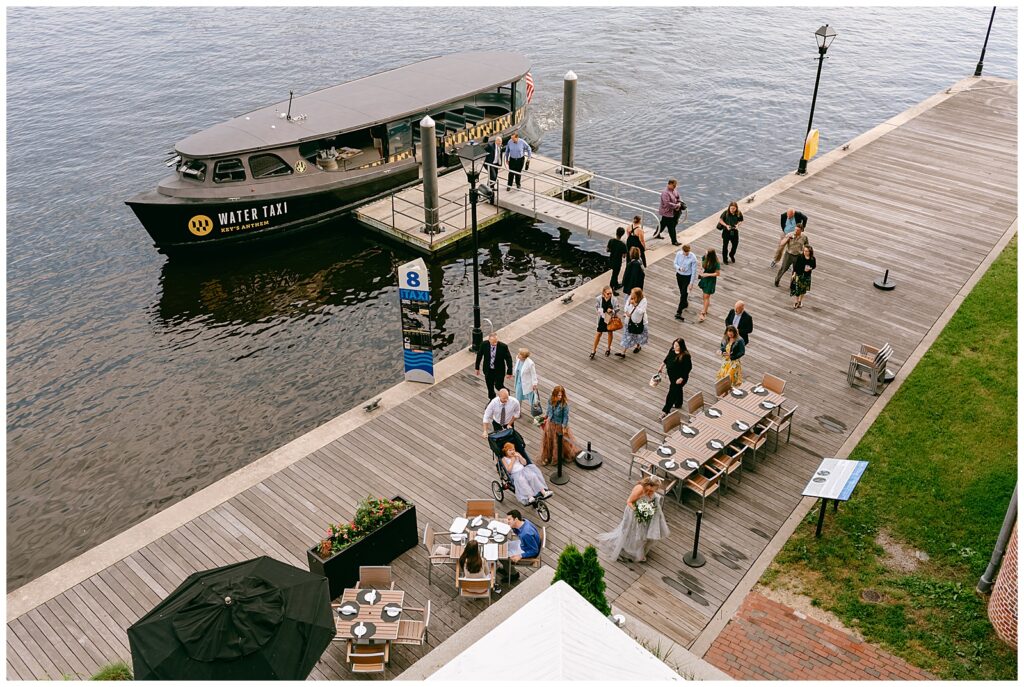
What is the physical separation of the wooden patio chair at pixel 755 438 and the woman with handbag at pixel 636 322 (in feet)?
11.9

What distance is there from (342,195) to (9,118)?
768 inches

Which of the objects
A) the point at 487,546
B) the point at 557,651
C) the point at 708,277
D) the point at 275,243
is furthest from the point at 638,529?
the point at 275,243

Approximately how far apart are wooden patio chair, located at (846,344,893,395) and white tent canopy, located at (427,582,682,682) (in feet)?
34.6

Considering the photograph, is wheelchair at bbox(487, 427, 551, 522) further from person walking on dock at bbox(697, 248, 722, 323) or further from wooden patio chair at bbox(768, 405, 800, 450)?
person walking on dock at bbox(697, 248, 722, 323)

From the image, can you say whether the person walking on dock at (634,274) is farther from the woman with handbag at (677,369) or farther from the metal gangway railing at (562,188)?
the metal gangway railing at (562,188)

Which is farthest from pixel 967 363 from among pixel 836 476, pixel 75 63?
pixel 75 63

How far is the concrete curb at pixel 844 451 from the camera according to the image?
1205 cm

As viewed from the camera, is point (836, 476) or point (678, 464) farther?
point (678, 464)

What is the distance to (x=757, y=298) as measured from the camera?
20734 millimetres

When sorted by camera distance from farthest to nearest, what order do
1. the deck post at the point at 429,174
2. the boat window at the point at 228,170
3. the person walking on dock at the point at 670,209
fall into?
the boat window at the point at 228,170
the deck post at the point at 429,174
the person walking on dock at the point at 670,209

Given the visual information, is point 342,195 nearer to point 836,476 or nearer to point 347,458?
point 347,458

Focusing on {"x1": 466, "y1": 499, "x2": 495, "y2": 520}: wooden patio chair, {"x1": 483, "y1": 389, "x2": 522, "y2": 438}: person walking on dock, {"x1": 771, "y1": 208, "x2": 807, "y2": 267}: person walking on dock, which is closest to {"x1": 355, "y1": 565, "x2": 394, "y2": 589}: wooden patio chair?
{"x1": 466, "y1": 499, "x2": 495, "y2": 520}: wooden patio chair

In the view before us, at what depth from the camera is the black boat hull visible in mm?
24047

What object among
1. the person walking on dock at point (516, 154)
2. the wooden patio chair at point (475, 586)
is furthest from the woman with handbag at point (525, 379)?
the person walking on dock at point (516, 154)
